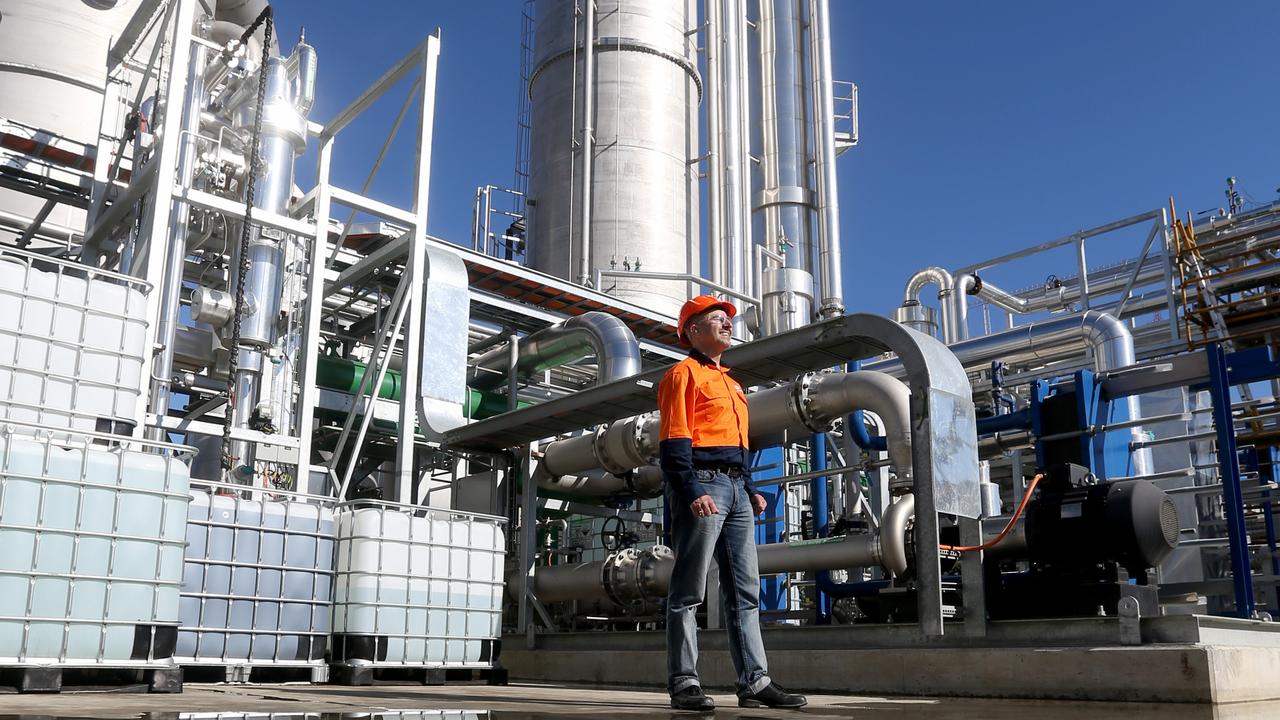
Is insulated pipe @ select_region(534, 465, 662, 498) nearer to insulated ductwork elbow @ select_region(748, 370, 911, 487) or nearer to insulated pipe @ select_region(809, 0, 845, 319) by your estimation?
insulated ductwork elbow @ select_region(748, 370, 911, 487)

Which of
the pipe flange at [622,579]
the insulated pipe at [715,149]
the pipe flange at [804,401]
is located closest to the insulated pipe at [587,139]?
the insulated pipe at [715,149]

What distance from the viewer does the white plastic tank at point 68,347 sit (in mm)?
5719

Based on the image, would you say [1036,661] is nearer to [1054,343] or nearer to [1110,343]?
[1110,343]

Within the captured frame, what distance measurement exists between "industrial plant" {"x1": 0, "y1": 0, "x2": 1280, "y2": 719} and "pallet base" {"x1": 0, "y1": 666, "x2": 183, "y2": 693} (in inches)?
0.8

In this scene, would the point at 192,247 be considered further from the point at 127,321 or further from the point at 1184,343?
the point at 1184,343

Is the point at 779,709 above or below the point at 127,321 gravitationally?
below

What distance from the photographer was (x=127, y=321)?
20.4 feet

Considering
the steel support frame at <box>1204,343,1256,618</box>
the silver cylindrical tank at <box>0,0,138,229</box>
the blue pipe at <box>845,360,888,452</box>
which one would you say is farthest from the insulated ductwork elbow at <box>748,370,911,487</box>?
the silver cylindrical tank at <box>0,0,138,229</box>

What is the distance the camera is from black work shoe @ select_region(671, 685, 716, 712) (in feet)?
12.9

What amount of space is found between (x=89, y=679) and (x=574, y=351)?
8494mm

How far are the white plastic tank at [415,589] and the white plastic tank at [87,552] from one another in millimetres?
1762

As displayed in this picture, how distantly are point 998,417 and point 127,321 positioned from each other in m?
8.33

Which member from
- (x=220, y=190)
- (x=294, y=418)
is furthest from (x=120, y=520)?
(x=220, y=190)

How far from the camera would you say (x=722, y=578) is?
4.34m
